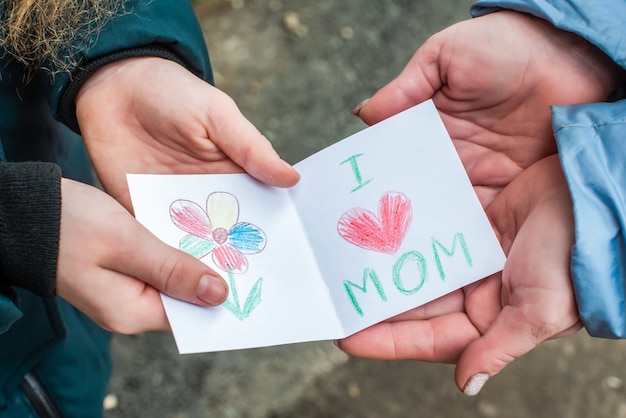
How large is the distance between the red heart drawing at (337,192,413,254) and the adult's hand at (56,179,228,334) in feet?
0.81

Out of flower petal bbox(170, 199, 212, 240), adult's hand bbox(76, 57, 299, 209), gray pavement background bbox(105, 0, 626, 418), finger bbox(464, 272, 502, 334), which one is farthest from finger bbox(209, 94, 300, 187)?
gray pavement background bbox(105, 0, 626, 418)

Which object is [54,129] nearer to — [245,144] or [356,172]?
[245,144]

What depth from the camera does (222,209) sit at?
1.01 meters

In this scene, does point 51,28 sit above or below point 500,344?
above

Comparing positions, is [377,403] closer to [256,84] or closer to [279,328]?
[279,328]

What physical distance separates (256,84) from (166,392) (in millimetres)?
921

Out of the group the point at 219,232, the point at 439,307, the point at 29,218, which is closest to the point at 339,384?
the point at 439,307

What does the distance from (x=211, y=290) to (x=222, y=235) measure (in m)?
0.14

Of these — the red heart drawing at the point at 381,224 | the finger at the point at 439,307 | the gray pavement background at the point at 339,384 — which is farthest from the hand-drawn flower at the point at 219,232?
the gray pavement background at the point at 339,384

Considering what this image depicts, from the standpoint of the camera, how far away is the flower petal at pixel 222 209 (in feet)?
3.29

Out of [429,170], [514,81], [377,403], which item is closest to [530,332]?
[429,170]

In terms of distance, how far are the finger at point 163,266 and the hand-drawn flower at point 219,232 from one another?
98 millimetres

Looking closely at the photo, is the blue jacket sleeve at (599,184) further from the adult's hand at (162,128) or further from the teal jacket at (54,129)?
the teal jacket at (54,129)

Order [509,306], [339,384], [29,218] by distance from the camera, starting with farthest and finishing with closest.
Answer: [339,384] → [509,306] → [29,218]
